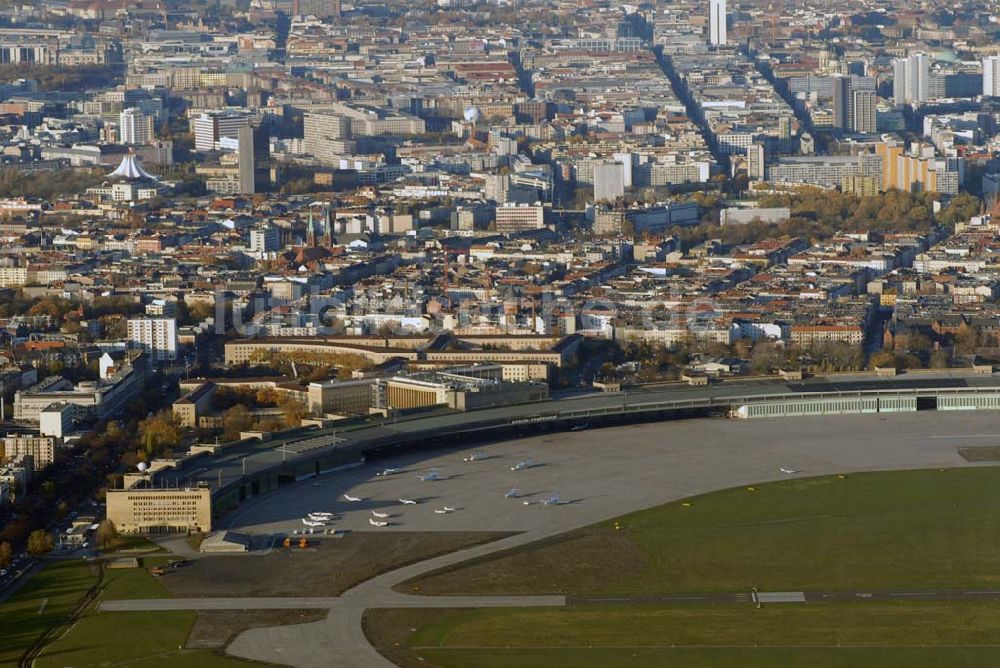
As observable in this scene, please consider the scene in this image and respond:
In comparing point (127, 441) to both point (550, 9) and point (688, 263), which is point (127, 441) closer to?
point (688, 263)

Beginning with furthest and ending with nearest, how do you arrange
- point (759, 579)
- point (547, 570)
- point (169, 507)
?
point (169, 507) < point (547, 570) < point (759, 579)

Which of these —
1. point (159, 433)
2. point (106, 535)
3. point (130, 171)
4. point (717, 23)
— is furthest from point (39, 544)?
point (717, 23)

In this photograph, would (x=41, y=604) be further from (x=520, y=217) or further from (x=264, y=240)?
(x=520, y=217)

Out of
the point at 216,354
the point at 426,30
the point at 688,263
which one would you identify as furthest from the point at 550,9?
the point at 216,354

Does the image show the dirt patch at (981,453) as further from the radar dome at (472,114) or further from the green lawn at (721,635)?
the radar dome at (472,114)

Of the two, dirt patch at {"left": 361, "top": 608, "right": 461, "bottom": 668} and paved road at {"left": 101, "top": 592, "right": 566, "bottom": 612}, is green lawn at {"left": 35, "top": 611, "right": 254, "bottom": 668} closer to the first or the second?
paved road at {"left": 101, "top": 592, "right": 566, "bottom": 612}

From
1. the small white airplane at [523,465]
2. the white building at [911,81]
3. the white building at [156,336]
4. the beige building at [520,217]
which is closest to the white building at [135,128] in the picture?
the beige building at [520,217]

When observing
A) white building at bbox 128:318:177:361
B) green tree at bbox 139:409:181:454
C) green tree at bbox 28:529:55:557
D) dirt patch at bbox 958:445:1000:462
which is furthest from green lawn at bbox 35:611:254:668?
white building at bbox 128:318:177:361
